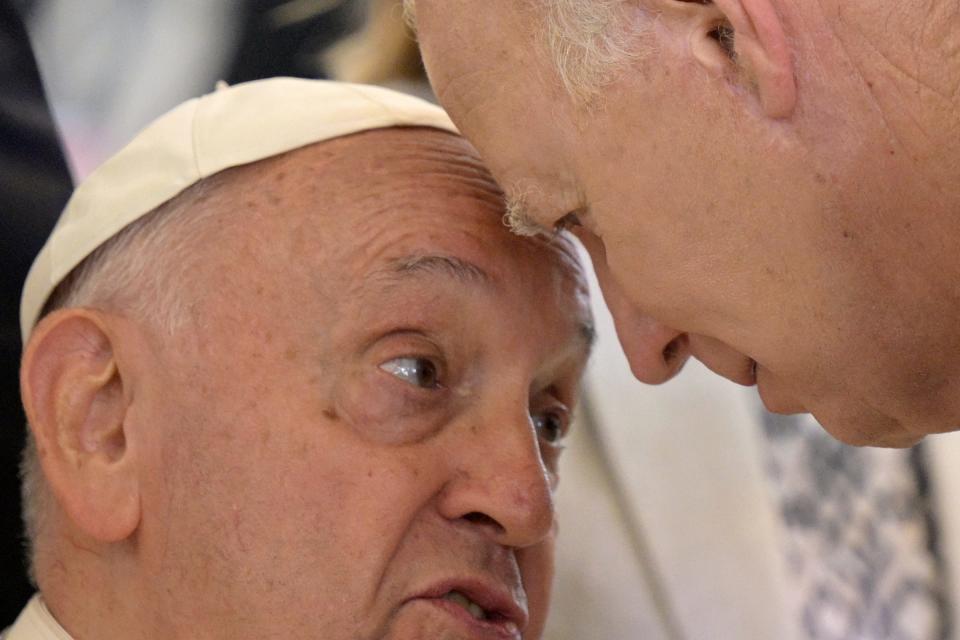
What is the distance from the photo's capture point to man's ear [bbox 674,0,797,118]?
1367 millimetres

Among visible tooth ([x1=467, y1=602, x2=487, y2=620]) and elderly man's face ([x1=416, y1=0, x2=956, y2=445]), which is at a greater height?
elderly man's face ([x1=416, y1=0, x2=956, y2=445])

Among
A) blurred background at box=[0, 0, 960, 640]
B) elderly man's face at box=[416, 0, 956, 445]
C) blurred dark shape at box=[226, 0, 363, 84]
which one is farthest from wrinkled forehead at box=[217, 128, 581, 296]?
blurred dark shape at box=[226, 0, 363, 84]

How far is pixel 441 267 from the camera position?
183 centimetres

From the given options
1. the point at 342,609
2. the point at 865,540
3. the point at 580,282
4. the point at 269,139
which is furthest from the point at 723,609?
the point at 269,139

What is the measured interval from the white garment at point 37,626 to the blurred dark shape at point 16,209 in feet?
1.39

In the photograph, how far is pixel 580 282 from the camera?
6.77ft

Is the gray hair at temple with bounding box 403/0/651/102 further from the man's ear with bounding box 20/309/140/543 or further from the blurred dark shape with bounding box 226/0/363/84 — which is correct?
the blurred dark shape with bounding box 226/0/363/84

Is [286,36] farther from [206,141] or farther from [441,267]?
[441,267]

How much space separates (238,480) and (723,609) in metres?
1.57

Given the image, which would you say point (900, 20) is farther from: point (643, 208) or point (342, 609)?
point (342, 609)

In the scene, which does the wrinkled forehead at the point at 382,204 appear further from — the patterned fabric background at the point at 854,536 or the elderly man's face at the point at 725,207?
the patterned fabric background at the point at 854,536

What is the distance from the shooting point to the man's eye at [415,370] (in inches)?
70.8

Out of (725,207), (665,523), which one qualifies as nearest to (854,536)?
(665,523)

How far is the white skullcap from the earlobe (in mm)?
748
